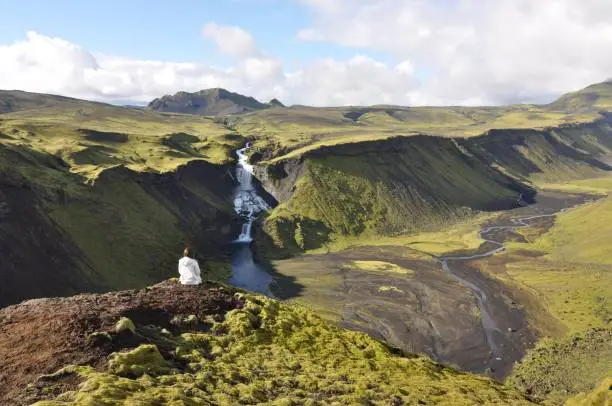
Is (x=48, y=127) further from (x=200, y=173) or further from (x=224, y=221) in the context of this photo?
(x=224, y=221)

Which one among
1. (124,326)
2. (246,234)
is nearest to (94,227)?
(246,234)

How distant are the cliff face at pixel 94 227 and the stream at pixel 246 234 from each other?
3531mm

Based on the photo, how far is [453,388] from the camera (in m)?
29.0

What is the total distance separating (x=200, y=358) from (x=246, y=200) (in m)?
129

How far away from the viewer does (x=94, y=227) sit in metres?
93.1

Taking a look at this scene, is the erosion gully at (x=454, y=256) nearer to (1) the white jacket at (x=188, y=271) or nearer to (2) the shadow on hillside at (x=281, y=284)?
(2) the shadow on hillside at (x=281, y=284)

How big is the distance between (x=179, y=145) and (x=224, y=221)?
41.8m

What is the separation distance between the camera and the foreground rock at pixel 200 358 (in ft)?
66.3

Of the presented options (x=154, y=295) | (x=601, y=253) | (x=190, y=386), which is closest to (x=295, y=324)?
(x=154, y=295)

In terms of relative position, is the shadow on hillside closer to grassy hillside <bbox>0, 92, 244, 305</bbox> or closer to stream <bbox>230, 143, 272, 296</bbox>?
stream <bbox>230, 143, 272, 296</bbox>

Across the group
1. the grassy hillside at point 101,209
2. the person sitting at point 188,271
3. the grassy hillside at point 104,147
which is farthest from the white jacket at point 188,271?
the grassy hillside at point 104,147

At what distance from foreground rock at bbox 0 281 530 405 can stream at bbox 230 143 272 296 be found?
63183 mm

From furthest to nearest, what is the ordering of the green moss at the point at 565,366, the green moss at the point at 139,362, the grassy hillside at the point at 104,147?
the grassy hillside at the point at 104,147
the green moss at the point at 565,366
the green moss at the point at 139,362

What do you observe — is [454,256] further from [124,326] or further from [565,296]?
[124,326]
